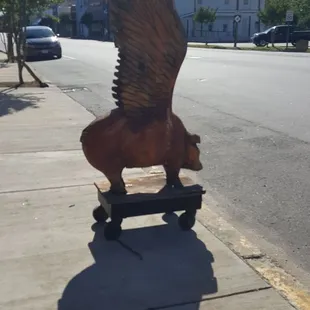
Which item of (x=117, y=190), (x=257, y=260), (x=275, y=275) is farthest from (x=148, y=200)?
(x=275, y=275)

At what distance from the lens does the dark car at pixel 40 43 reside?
25.9 m

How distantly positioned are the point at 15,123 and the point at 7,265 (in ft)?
19.6

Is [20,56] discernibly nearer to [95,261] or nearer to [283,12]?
[95,261]

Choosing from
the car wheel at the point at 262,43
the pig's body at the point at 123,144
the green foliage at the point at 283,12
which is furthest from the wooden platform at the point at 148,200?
the green foliage at the point at 283,12

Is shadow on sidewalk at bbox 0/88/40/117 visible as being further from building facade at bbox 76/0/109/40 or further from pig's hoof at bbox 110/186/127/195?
building facade at bbox 76/0/109/40

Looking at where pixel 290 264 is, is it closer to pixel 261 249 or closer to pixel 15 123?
pixel 261 249

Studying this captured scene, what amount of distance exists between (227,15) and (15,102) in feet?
195

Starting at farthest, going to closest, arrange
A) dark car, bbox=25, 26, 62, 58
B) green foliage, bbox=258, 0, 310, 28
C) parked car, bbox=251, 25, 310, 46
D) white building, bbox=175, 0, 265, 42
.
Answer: white building, bbox=175, 0, 265, 42, green foliage, bbox=258, 0, 310, 28, parked car, bbox=251, 25, 310, 46, dark car, bbox=25, 26, 62, 58

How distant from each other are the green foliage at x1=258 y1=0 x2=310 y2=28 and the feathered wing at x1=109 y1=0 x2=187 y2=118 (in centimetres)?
4196

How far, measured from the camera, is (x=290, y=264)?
4148 mm

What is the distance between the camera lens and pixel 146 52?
159 inches

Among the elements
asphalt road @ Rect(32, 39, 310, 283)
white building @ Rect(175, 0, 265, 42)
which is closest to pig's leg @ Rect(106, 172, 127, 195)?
asphalt road @ Rect(32, 39, 310, 283)

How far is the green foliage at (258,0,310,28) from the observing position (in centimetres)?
4375

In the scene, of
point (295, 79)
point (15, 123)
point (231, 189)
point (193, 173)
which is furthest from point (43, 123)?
point (295, 79)
